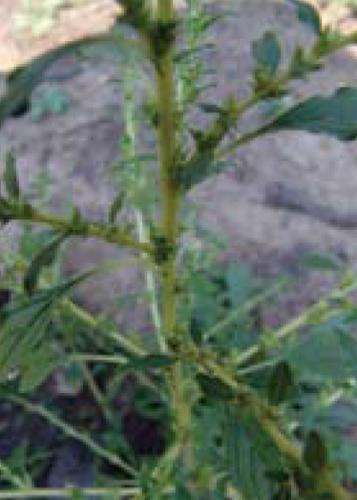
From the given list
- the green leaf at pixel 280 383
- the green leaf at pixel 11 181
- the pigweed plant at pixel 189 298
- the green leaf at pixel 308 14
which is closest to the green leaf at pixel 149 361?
the pigweed plant at pixel 189 298

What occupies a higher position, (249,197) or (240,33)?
(240,33)

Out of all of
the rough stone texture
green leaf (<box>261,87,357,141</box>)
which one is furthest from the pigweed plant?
the rough stone texture

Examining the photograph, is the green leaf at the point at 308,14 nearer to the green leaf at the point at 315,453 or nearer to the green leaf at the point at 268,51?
the green leaf at the point at 268,51

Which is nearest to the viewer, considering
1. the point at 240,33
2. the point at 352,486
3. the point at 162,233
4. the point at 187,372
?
the point at 162,233

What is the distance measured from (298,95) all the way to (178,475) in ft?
5.32

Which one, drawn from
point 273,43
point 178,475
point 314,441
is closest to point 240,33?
point 178,475

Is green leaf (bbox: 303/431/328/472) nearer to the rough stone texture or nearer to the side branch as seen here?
the side branch

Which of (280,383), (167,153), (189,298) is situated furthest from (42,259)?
(189,298)

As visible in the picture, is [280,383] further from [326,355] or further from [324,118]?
[324,118]

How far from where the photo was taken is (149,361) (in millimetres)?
1187

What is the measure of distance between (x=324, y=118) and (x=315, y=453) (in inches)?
12.5

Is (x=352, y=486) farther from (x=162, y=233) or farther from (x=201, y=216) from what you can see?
(x=162, y=233)

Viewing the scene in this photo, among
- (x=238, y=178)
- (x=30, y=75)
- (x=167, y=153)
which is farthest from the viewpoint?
(x=238, y=178)

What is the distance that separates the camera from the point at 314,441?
42.3 inches
